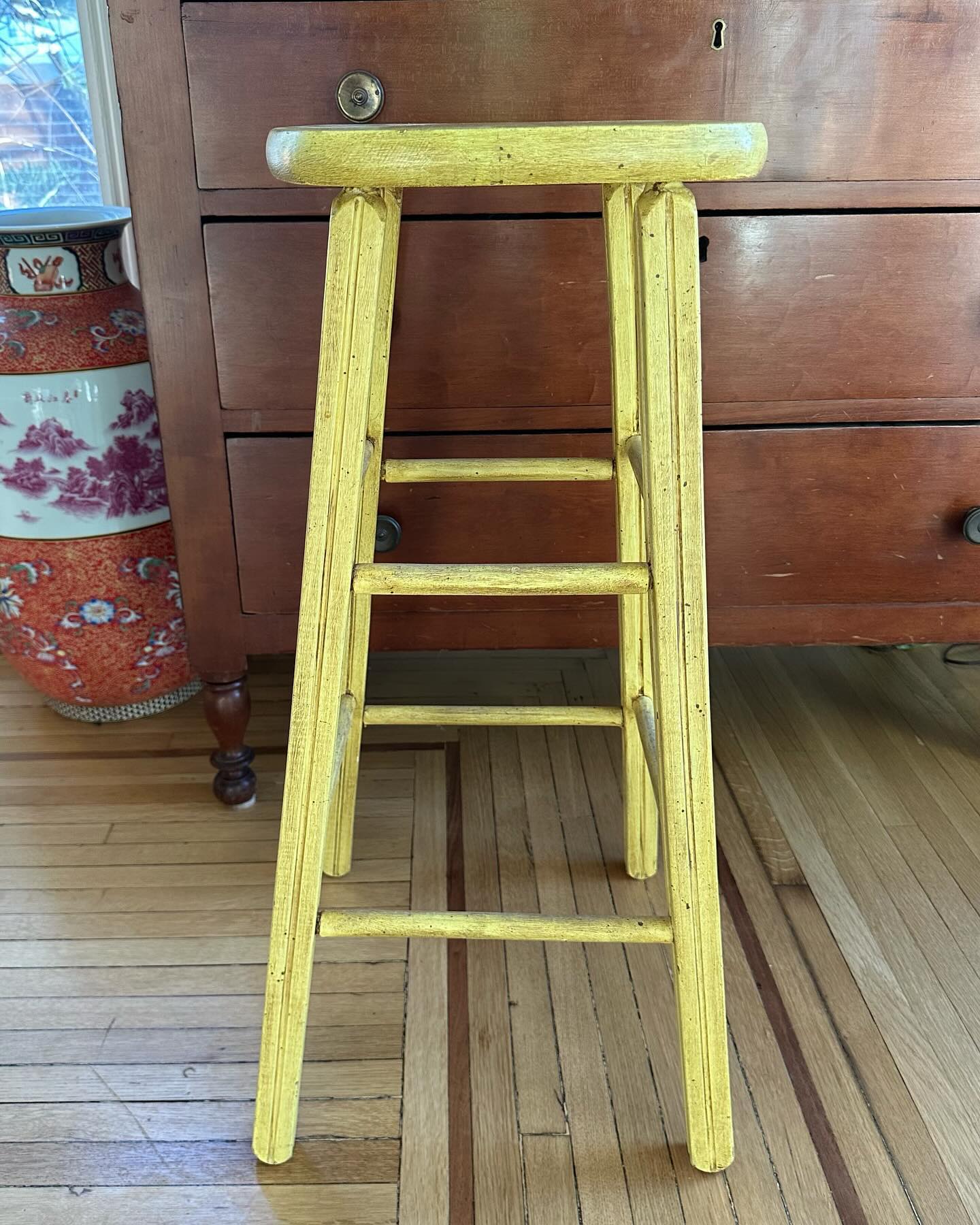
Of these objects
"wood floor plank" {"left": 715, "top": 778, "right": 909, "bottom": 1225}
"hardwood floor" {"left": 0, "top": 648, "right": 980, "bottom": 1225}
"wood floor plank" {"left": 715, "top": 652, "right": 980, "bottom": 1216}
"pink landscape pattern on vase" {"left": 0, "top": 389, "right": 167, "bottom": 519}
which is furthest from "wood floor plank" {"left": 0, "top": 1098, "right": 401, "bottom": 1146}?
"pink landscape pattern on vase" {"left": 0, "top": 389, "right": 167, "bottom": 519}

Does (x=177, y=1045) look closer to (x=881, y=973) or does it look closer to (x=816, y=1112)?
(x=816, y=1112)

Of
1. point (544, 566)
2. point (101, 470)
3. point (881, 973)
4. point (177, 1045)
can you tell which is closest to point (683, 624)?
point (544, 566)

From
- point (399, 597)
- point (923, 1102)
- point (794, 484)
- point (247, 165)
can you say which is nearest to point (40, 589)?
point (399, 597)

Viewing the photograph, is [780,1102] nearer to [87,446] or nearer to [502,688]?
[502,688]

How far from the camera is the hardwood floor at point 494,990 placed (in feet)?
2.87

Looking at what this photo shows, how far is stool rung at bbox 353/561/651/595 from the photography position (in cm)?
79

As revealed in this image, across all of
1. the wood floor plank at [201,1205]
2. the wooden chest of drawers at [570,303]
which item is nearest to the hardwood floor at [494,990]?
the wood floor plank at [201,1205]

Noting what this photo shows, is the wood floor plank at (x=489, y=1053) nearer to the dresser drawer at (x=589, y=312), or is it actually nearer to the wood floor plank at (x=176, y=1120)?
the wood floor plank at (x=176, y=1120)

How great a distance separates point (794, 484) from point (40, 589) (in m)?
0.95

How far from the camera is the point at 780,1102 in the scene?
94cm

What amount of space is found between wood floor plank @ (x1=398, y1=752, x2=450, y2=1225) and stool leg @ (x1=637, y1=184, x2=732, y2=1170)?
215 mm

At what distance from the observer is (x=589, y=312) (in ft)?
3.56

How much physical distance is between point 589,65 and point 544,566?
51 cm

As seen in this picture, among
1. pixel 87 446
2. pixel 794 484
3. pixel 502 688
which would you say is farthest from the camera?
pixel 502 688
